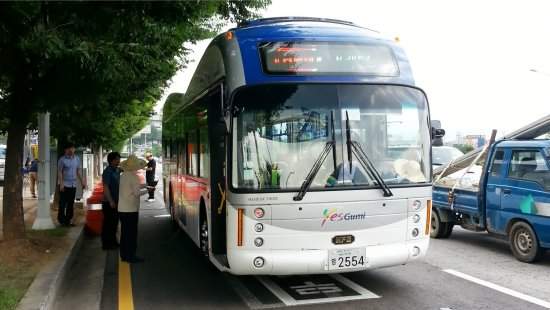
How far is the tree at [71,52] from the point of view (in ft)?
21.9

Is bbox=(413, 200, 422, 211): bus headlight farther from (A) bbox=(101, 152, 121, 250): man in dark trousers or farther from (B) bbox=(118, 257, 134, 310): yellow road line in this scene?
(A) bbox=(101, 152, 121, 250): man in dark trousers

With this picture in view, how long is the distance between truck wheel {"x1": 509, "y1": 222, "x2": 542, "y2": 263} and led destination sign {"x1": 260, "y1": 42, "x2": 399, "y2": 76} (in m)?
3.65

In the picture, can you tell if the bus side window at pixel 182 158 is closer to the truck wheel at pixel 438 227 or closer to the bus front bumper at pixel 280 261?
the bus front bumper at pixel 280 261

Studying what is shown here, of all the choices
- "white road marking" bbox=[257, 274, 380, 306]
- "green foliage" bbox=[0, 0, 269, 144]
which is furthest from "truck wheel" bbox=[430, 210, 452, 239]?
"green foliage" bbox=[0, 0, 269, 144]

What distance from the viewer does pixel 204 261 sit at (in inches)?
361

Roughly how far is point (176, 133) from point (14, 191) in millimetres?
3417

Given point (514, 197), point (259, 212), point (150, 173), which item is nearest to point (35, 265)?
point (259, 212)

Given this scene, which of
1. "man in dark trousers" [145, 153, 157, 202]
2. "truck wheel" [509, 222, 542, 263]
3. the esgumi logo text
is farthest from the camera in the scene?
"man in dark trousers" [145, 153, 157, 202]

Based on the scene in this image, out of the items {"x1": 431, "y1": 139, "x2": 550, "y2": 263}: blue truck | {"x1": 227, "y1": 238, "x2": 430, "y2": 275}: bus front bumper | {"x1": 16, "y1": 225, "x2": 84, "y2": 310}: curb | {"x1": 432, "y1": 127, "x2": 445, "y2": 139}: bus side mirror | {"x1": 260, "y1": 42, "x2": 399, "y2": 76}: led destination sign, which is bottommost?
{"x1": 16, "y1": 225, "x2": 84, "y2": 310}: curb

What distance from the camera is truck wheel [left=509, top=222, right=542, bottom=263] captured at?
8.38 m

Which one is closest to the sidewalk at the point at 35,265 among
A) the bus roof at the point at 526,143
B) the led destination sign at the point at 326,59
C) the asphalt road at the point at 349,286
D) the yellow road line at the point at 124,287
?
the asphalt road at the point at 349,286

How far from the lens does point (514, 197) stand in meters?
8.73

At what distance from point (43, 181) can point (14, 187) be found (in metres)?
2.46

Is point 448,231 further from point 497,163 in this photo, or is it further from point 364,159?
point 364,159
